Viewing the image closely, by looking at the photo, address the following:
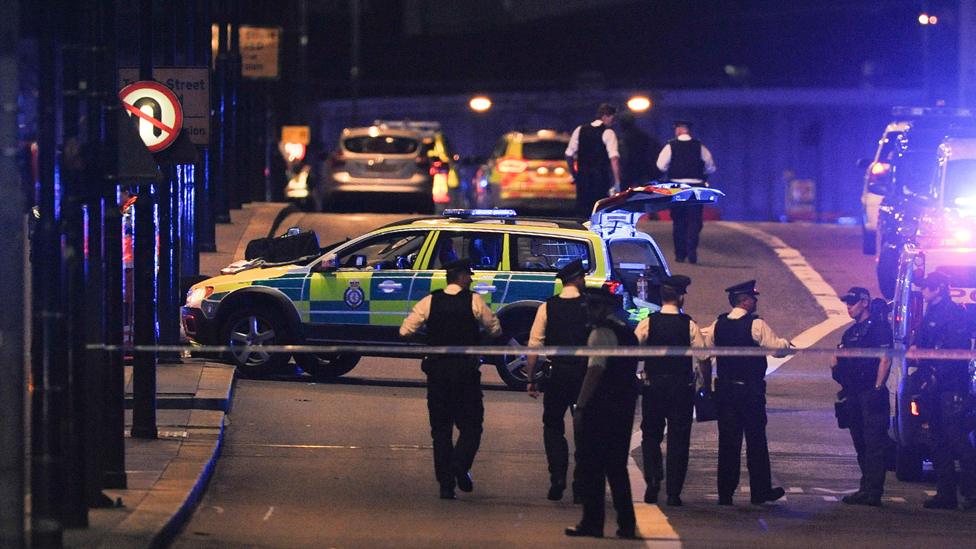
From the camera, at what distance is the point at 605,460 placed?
420 inches

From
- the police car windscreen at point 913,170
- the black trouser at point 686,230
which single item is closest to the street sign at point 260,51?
the black trouser at point 686,230

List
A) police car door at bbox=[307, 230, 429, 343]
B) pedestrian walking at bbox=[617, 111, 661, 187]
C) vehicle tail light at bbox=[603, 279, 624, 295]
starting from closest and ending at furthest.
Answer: vehicle tail light at bbox=[603, 279, 624, 295] → police car door at bbox=[307, 230, 429, 343] → pedestrian walking at bbox=[617, 111, 661, 187]

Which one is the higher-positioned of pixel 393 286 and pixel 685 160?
pixel 685 160

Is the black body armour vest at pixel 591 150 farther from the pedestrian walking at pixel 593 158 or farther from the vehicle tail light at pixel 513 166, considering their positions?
the vehicle tail light at pixel 513 166

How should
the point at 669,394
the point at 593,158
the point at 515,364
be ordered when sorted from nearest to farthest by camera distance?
the point at 669,394
the point at 515,364
the point at 593,158

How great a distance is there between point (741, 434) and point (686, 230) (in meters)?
11.6

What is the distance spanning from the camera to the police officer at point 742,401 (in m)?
12.0

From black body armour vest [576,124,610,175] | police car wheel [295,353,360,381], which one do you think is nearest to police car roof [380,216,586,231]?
police car wheel [295,353,360,381]

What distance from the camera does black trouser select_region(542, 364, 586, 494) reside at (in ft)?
38.2

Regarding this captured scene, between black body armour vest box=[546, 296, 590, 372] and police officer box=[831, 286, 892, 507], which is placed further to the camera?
police officer box=[831, 286, 892, 507]

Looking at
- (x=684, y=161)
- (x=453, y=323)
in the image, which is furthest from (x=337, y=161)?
(x=453, y=323)

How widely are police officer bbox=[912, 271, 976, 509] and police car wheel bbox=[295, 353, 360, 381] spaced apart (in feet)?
21.3

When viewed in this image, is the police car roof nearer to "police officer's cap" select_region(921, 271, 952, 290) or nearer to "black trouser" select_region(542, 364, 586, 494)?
"police officer's cap" select_region(921, 271, 952, 290)

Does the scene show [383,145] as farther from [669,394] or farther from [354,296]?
[669,394]
